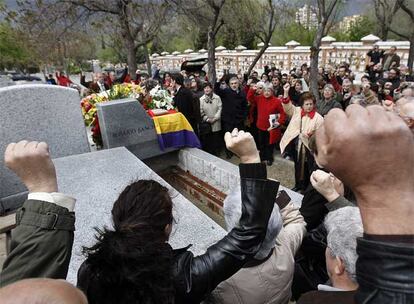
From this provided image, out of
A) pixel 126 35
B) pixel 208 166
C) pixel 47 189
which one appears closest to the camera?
pixel 47 189

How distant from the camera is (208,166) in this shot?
494 cm

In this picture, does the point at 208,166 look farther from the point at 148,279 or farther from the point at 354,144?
the point at 354,144

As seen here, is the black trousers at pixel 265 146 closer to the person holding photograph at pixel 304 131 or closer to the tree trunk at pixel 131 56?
the person holding photograph at pixel 304 131

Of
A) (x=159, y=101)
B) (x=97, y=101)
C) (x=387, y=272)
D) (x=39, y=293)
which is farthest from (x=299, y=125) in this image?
(x=39, y=293)

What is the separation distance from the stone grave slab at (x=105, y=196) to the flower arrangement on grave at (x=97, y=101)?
802 mm

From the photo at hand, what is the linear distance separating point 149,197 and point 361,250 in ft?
2.82

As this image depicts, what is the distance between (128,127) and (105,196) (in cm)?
206

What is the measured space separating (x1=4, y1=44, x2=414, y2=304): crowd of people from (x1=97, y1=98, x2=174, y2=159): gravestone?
12.0 ft

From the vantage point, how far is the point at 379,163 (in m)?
0.69

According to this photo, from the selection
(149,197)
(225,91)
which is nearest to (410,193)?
(149,197)

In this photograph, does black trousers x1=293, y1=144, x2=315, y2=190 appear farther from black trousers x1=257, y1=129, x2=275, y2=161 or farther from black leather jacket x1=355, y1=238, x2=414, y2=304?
black leather jacket x1=355, y1=238, x2=414, y2=304

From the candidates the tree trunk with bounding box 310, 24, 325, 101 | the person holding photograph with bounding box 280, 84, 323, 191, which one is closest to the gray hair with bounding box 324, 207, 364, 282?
the person holding photograph with bounding box 280, 84, 323, 191

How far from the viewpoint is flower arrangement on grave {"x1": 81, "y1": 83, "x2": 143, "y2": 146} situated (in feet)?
18.1

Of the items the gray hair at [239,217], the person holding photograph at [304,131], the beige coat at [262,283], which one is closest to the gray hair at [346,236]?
the gray hair at [239,217]
